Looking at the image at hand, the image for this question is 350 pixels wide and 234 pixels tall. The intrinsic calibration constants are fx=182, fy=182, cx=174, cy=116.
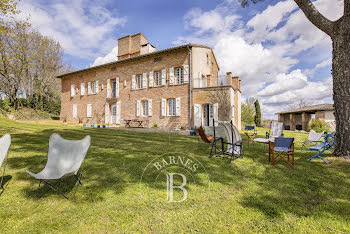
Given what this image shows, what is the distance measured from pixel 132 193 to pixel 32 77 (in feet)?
81.9

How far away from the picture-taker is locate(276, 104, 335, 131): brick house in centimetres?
1752

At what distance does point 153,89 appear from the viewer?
15.4 meters

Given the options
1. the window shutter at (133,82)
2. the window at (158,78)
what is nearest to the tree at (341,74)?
the window at (158,78)

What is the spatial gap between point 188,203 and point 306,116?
2288cm

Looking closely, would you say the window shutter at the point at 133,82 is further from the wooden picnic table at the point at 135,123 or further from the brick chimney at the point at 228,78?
the brick chimney at the point at 228,78

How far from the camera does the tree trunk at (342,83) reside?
4406 mm

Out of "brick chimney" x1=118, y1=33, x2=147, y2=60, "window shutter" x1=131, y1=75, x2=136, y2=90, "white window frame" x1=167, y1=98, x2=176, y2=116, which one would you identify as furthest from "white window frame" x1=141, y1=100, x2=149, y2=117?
"brick chimney" x1=118, y1=33, x2=147, y2=60

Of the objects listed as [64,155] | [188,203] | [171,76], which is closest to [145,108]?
[171,76]

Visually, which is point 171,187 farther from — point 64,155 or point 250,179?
point 64,155

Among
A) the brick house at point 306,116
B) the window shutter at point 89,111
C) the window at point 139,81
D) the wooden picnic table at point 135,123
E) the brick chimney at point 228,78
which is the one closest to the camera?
the brick chimney at point 228,78

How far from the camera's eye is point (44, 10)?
352 inches

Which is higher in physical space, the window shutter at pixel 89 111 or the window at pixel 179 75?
the window at pixel 179 75

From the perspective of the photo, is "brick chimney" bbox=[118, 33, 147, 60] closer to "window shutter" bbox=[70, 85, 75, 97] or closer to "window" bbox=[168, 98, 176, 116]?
"window shutter" bbox=[70, 85, 75, 97]

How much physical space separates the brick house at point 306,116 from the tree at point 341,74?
1584 cm
